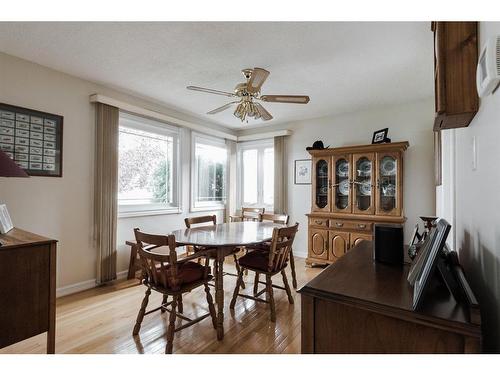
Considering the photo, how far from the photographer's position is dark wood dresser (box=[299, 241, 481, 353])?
2.20 ft

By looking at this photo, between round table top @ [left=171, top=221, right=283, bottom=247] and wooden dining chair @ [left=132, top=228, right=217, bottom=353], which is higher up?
round table top @ [left=171, top=221, right=283, bottom=247]

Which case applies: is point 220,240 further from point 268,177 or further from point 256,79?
point 268,177

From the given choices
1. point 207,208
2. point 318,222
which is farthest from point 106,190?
point 318,222

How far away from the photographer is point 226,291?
284cm

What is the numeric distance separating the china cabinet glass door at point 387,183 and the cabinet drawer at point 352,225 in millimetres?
221

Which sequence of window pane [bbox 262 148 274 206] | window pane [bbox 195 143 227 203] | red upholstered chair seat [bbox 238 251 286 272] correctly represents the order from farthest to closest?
window pane [bbox 262 148 274 206], window pane [bbox 195 143 227 203], red upholstered chair seat [bbox 238 251 286 272]

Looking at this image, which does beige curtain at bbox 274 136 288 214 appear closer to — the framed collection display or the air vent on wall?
the framed collection display

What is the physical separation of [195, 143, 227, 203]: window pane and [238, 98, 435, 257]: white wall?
124 cm

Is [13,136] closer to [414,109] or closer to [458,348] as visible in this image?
[458,348]

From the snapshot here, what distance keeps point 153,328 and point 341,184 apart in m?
2.86

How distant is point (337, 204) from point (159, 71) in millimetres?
2762

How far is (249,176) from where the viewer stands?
4.96 m

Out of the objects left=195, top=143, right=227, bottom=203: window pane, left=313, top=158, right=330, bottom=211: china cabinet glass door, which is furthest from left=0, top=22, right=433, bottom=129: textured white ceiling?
left=195, top=143, right=227, bottom=203: window pane
